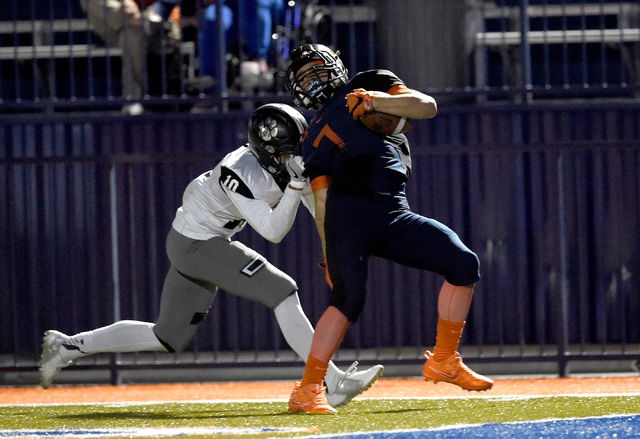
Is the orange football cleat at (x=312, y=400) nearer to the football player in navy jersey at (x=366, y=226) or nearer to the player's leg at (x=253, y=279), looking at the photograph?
the football player in navy jersey at (x=366, y=226)

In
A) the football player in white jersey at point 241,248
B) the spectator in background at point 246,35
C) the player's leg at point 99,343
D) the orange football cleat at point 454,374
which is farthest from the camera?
the spectator in background at point 246,35

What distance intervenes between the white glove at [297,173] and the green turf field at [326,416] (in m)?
1.05

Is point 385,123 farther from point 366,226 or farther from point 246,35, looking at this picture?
point 246,35

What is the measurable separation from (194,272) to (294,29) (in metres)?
3.23

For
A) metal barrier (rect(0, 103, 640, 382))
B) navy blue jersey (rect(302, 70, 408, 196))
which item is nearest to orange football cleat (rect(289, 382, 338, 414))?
navy blue jersey (rect(302, 70, 408, 196))

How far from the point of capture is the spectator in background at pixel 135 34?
822 centimetres

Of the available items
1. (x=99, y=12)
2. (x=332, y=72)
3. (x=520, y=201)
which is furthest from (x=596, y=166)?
(x=99, y=12)

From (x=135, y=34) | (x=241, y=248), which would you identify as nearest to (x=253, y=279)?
(x=241, y=248)

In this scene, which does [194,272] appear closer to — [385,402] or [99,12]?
[385,402]

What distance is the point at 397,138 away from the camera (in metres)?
5.21

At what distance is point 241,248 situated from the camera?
559 cm

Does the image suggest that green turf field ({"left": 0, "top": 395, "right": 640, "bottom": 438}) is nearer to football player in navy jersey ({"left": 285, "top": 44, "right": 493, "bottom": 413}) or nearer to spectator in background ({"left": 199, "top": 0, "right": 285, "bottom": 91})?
football player in navy jersey ({"left": 285, "top": 44, "right": 493, "bottom": 413})

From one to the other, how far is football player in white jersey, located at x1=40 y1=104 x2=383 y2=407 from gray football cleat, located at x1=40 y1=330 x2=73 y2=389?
16 centimetres

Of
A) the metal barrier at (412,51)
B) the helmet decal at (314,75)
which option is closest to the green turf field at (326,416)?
the helmet decal at (314,75)
